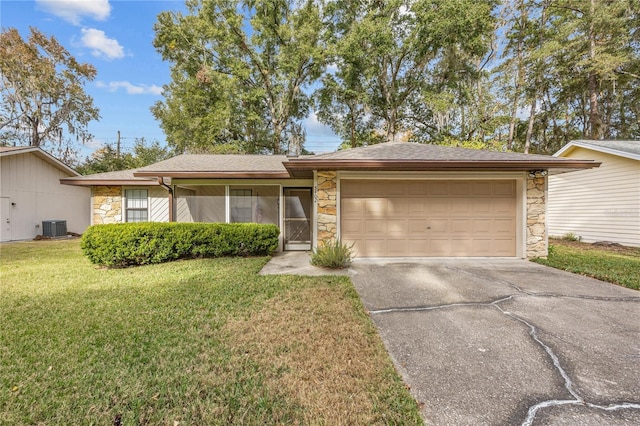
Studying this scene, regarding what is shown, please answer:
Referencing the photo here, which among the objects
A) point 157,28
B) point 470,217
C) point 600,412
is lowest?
point 600,412

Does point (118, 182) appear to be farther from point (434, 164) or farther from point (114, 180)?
point (434, 164)

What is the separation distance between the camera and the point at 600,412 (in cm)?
182

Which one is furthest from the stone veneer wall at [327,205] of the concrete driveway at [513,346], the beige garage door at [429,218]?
the concrete driveway at [513,346]

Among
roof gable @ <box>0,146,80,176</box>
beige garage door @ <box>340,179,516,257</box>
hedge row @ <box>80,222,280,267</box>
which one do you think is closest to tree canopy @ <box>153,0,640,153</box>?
roof gable @ <box>0,146,80,176</box>

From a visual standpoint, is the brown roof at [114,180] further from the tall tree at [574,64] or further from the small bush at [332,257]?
the tall tree at [574,64]

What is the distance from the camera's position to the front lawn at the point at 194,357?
1.82m

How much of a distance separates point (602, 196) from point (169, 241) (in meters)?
13.9

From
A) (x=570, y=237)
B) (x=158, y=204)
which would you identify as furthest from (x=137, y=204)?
(x=570, y=237)

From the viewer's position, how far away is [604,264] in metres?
6.01

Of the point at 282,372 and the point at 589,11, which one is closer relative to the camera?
the point at 282,372

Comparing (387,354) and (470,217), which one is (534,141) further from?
(387,354)

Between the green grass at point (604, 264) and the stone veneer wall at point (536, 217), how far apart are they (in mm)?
323

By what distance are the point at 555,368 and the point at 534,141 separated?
23246mm

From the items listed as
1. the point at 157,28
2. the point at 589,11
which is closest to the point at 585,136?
the point at 589,11
